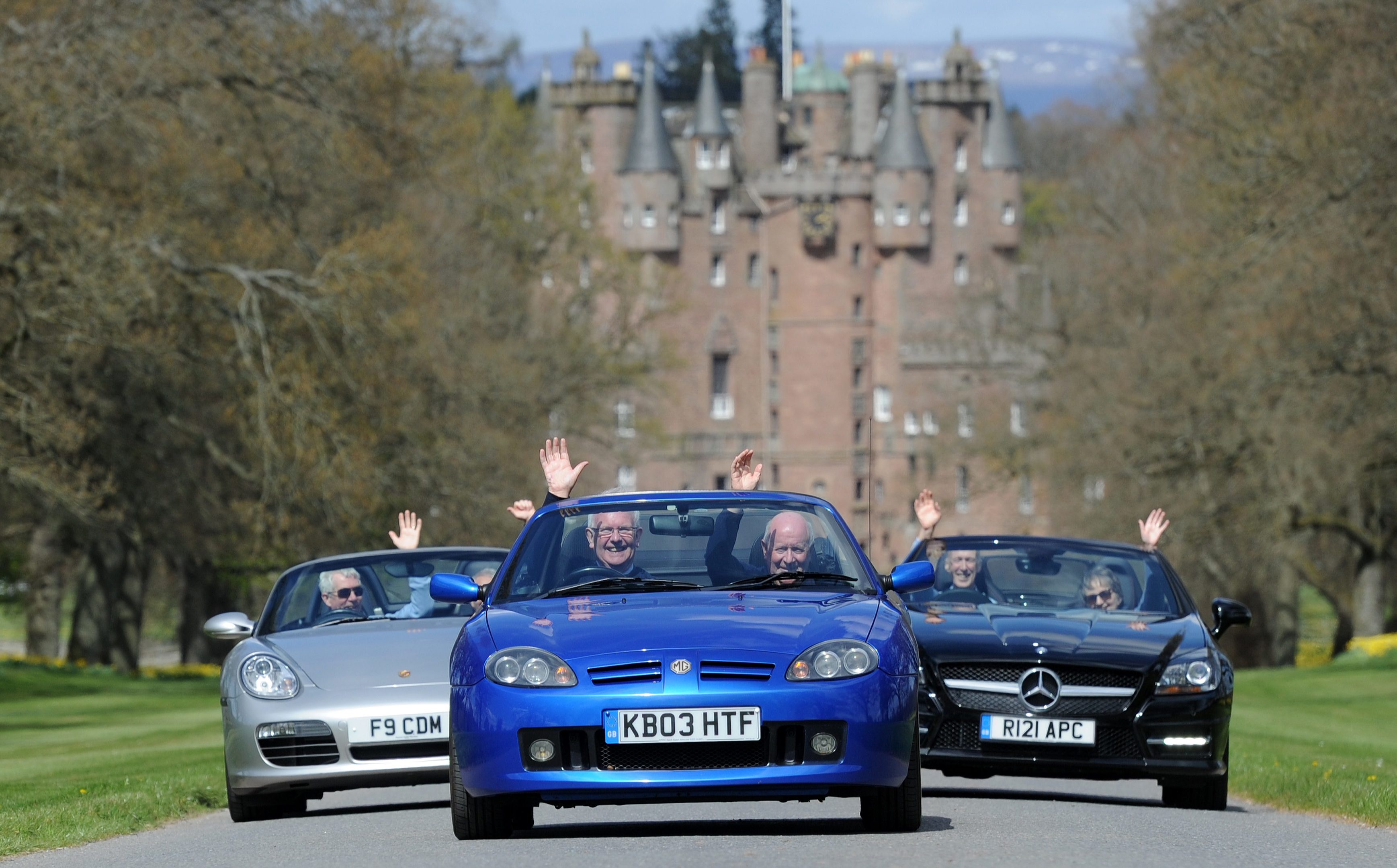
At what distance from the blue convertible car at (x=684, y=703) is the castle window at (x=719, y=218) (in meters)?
115

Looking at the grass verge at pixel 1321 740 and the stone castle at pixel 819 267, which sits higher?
the stone castle at pixel 819 267

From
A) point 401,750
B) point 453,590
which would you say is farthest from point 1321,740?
point 453,590

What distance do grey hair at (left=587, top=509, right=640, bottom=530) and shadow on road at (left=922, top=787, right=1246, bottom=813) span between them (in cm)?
348

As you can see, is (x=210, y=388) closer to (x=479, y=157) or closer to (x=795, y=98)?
(x=479, y=157)

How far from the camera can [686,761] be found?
8.91 metres

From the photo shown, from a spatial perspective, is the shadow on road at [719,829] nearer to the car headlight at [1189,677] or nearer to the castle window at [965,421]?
the car headlight at [1189,677]

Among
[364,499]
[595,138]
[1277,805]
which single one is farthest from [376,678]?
[595,138]

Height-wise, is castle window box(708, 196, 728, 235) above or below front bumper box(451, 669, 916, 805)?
above

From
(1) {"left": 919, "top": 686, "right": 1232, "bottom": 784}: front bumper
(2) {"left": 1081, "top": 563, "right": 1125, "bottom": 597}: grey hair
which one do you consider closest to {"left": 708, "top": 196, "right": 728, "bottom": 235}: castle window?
(2) {"left": 1081, "top": 563, "right": 1125, "bottom": 597}: grey hair

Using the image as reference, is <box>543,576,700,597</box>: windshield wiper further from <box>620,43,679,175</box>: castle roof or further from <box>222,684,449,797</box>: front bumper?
<box>620,43,679,175</box>: castle roof

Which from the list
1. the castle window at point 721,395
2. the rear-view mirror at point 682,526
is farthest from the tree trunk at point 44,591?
the castle window at point 721,395

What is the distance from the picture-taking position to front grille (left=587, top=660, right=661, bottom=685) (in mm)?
8883

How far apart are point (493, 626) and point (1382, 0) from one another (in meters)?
24.3

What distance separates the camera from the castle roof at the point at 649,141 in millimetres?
123688
